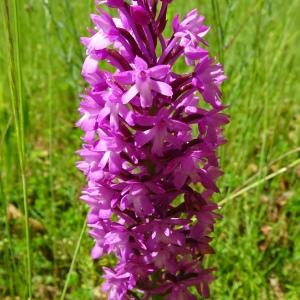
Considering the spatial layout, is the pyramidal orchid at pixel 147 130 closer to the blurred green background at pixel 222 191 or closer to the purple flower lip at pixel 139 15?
the purple flower lip at pixel 139 15

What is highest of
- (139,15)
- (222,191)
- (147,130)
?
(139,15)

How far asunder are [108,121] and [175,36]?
0.99ft

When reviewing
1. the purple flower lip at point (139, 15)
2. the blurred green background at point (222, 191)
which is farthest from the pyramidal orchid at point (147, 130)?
the blurred green background at point (222, 191)

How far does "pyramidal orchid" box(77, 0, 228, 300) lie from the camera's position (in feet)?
4.33

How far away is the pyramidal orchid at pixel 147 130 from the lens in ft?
4.33

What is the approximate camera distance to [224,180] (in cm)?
231

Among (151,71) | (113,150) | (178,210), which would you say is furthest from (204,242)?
(151,71)

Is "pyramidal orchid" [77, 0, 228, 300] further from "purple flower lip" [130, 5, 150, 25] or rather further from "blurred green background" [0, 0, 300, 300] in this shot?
"blurred green background" [0, 0, 300, 300]

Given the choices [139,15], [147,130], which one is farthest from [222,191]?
[139,15]

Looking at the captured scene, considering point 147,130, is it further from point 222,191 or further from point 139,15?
point 222,191

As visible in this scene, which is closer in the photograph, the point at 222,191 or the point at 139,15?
the point at 139,15

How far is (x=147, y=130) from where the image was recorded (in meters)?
1.33

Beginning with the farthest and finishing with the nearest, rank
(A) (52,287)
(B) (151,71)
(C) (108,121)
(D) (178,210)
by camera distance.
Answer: (A) (52,287) → (D) (178,210) → (C) (108,121) → (B) (151,71)

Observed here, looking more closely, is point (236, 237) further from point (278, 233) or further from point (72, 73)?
point (72, 73)
